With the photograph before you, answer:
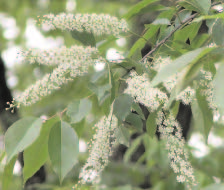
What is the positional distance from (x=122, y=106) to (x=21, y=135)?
238 millimetres

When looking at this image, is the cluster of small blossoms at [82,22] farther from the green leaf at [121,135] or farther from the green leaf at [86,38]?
the green leaf at [121,135]

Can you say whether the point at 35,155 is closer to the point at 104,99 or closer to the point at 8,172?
the point at 8,172

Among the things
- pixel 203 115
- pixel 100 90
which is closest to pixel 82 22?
pixel 100 90

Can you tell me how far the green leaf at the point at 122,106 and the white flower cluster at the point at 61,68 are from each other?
0.11 meters

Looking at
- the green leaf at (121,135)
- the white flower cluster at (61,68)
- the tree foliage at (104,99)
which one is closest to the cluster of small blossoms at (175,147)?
the tree foliage at (104,99)

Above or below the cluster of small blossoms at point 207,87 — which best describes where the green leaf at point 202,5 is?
above

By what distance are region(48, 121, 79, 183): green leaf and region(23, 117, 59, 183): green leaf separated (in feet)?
0.33

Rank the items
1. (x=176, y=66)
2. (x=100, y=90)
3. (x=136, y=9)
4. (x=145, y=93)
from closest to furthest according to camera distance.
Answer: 1. (x=176, y=66)
2. (x=145, y=93)
3. (x=100, y=90)
4. (x=136, y=9)

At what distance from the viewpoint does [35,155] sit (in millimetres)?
933

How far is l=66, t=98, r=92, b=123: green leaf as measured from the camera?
2.99ft

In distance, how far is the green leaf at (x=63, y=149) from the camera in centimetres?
78

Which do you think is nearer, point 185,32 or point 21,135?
point 21,135

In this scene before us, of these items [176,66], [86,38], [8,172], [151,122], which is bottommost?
[8,172]

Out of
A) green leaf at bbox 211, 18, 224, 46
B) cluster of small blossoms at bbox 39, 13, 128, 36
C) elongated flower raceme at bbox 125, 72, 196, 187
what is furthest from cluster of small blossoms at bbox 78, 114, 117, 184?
green leaf at bbox 211, 18, 224, 46
